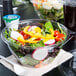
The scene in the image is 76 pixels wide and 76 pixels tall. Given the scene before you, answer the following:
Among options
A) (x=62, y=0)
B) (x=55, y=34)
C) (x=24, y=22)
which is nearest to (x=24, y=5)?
(x=62, y=0)

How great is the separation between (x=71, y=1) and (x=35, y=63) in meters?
0.45

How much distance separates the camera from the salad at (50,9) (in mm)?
1040

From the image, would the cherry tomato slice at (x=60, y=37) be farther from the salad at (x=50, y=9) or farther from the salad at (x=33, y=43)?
the salad at (x=50, y=9)

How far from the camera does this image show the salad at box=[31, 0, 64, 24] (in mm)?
1040

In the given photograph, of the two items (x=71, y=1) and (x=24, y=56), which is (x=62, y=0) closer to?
(x=71, y=1)

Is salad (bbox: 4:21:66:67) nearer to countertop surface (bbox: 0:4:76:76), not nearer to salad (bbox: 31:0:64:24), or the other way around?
countertop surface (bbox: 0:4:76:76)

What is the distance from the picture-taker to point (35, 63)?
2.26ft

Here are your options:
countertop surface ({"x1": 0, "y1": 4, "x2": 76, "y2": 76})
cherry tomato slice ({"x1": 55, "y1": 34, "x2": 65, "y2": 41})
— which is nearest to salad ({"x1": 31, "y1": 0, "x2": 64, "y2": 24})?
countertop surface ({"x1": 0, "y1": 4, "x2": 76, "y2": 76})

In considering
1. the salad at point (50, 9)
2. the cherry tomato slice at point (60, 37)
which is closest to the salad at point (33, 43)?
the cherry tomato slice at point (60, 37)

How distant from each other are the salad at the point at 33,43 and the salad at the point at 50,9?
1.03 feet

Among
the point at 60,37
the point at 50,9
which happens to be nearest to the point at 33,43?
the point at 60,37

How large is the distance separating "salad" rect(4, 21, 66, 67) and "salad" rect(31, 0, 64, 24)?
314mm

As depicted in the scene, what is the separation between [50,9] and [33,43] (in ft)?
1.50

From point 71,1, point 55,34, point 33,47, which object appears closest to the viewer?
point 33,47
